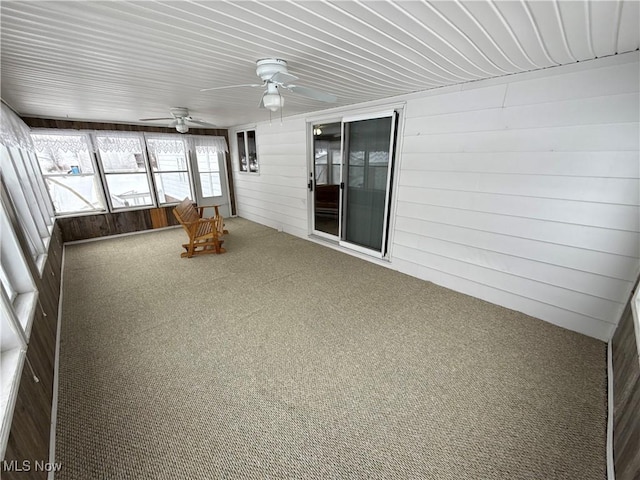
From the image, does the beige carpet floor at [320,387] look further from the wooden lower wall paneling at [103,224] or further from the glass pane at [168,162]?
the glass pane at [168,162]

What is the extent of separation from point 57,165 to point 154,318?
388 centimetres

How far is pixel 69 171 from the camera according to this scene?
14.0 feet

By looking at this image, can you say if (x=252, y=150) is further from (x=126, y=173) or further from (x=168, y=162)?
(x=126, y=173)

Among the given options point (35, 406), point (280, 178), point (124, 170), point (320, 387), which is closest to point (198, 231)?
point (280, 178)

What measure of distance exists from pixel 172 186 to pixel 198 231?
2192 mm

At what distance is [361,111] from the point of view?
323 cm

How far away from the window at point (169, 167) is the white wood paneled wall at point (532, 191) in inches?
182

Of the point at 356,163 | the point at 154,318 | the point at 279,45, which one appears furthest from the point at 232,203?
the point at 279,45

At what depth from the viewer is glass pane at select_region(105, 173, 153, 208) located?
4.71 meters

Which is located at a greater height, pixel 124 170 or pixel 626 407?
pixel 124 170

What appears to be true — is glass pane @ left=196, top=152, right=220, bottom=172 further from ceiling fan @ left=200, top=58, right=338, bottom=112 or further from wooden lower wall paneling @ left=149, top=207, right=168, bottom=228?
ceiling fan @ left=200, top=58, right=338, bottom=112

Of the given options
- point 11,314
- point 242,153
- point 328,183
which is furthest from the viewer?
point 242,153

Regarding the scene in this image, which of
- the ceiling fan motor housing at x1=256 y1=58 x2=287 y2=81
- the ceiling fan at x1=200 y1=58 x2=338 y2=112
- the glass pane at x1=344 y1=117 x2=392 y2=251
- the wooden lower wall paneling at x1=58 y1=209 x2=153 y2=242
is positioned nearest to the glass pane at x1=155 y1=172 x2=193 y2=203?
the wooden lower wall paneling at x1=58 y1=209 x2=153 y2=242

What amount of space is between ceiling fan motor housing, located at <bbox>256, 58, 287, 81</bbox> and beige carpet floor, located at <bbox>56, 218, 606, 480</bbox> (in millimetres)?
1978
